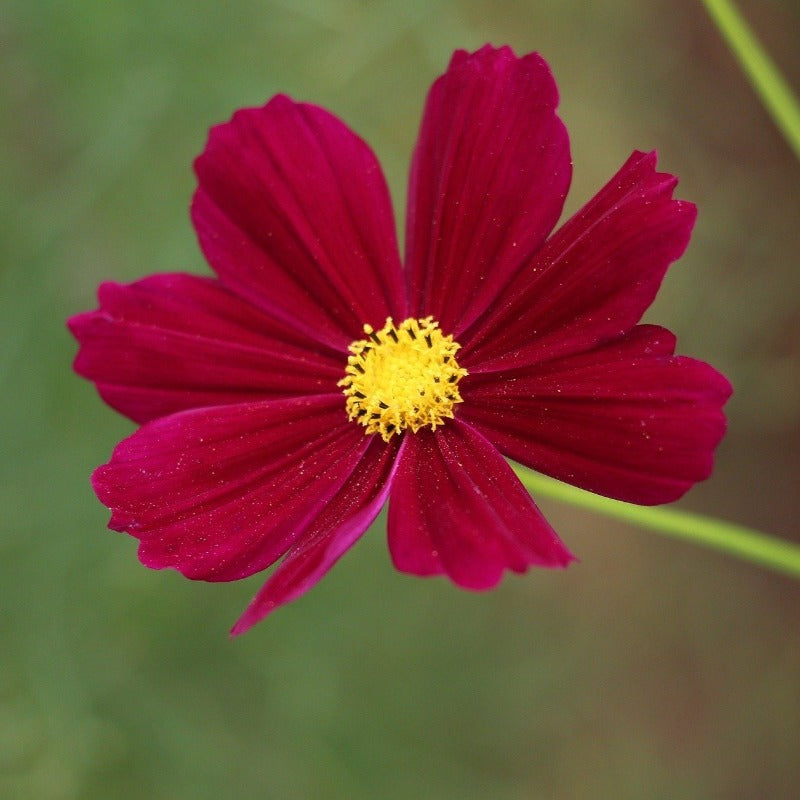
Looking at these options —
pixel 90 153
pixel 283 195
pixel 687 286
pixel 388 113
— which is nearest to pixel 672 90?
pixel 687 286

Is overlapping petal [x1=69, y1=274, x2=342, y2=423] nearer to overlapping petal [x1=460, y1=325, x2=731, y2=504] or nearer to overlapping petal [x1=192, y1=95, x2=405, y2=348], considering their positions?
overlapping petal [x1=192, y1=95, x2=405, y2=348]

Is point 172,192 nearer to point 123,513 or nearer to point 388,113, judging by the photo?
point 388,113

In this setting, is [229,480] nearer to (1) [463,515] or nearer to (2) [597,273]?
(1) [463,515]

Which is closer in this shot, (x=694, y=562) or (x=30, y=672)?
(x=30, y=672)

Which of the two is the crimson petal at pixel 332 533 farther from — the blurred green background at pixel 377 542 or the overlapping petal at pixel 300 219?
the blurred green background at pixel 377 542

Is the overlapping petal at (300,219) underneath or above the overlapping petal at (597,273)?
above

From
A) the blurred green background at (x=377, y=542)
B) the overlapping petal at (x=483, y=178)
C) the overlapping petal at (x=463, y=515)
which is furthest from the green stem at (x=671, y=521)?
the blurred green background at (x=377, y=542)

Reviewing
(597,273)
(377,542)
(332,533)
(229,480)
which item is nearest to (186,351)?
(229,480)

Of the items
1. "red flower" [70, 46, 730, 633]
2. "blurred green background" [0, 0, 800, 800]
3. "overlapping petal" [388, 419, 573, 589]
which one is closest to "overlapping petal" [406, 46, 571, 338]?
"red flower" [70, 46, 730, 633]
